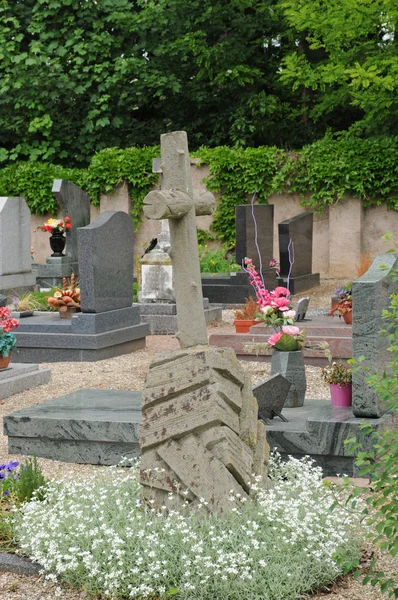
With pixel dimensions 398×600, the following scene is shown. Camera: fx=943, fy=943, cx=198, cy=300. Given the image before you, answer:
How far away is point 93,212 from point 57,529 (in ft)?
58.6

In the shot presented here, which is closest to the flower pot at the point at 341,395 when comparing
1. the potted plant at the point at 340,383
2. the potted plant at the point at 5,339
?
the potted plant at the point at 340,383

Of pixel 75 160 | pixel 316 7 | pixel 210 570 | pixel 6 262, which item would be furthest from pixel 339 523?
pixel 75 160

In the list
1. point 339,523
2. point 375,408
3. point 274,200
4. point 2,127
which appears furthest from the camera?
point 2,127

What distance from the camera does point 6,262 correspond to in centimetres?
1538

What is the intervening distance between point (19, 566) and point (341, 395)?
255 centimetres

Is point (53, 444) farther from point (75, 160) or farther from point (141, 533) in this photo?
point (75, 160)

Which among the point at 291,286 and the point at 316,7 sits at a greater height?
the point at 316,7

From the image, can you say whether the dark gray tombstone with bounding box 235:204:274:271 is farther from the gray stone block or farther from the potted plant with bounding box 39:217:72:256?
the gray stone block

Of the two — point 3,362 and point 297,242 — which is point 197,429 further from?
point 297,242

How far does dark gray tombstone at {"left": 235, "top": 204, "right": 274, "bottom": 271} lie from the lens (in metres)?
16.0

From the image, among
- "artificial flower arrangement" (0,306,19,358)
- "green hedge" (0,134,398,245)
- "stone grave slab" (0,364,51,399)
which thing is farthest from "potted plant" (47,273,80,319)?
"green hedge" (0,134,398,245)

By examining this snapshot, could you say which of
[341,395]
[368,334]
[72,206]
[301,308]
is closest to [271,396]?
[341,395]

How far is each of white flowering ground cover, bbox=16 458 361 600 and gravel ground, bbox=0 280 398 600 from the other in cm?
10

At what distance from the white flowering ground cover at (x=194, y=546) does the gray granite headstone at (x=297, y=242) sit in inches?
447
